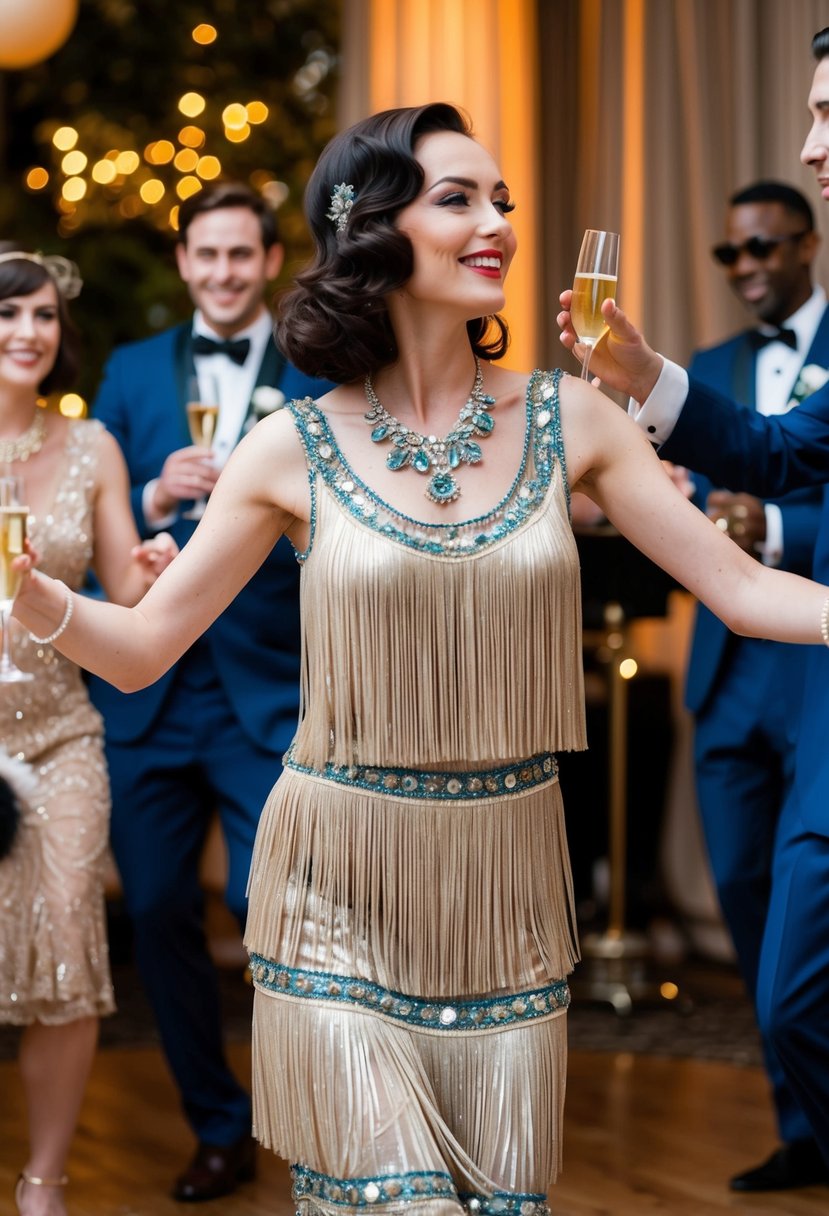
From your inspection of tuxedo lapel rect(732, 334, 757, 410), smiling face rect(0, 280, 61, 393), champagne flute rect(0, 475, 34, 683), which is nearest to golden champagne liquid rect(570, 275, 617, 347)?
champagne flute rect(0, 475, 34, 683)

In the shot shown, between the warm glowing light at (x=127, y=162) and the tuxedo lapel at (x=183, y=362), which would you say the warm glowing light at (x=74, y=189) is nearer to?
the warm glowing light at (x=127, y=162)

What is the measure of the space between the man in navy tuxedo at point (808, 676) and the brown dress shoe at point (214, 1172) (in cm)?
159

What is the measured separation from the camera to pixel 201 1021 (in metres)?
4.23

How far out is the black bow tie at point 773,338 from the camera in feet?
15.1

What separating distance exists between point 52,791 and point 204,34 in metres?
4.57

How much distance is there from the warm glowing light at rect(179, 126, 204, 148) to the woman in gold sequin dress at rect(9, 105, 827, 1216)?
5055 mm

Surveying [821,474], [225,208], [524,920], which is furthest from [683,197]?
[524,920]

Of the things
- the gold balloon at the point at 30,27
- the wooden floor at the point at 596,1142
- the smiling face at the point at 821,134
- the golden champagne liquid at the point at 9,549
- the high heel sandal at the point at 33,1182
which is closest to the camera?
the golden champagne liquid at the point at 9,549

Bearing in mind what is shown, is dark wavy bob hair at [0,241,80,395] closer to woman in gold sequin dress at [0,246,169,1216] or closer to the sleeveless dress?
woman in gold sequin dress at [0,246,169,1216]

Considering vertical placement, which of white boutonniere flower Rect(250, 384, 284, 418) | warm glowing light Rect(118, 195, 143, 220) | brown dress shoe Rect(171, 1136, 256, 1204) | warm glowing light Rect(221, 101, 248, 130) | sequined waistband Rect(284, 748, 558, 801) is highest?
warm glowing light Rect(221, 101, 248, 130)

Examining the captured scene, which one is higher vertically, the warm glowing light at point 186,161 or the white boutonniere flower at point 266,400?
the warm glowing light at point 186,161

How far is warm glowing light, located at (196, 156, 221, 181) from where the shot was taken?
740cm

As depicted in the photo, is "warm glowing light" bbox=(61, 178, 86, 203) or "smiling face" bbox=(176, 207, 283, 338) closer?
"smiling face" bbox=(176, 207, 283, 338)

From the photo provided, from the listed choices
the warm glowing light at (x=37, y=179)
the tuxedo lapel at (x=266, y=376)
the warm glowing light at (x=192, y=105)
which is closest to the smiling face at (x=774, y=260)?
the tuxedo lapel at (x=266, y=376)
